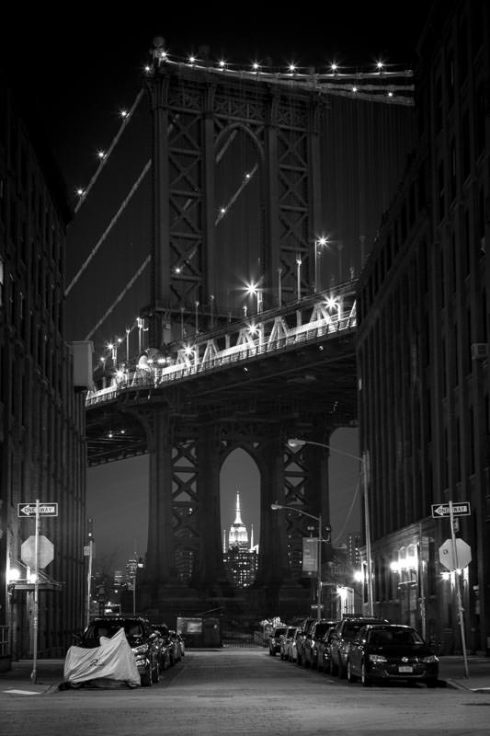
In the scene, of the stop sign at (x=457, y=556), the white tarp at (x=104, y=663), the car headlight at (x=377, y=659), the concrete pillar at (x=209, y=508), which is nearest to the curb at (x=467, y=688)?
the car headlight at (x=377, y=659)

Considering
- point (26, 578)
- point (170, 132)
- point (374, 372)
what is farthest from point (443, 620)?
point (170, 132)

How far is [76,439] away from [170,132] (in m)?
61.6

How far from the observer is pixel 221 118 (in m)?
136

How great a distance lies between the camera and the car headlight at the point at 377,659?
29422mm

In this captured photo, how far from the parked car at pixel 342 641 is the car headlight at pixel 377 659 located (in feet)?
9.72

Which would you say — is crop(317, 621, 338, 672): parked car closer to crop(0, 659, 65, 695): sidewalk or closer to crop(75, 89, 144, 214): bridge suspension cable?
crop(0, 659, 65, 695): sidewalk

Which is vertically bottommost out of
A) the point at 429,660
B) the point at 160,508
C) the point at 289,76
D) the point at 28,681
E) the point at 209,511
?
the point at 28,681

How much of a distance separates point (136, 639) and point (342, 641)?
5.44 metres

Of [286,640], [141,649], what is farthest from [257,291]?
[141,649]

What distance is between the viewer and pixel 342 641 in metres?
34.1

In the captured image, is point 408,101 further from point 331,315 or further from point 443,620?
point 443,620

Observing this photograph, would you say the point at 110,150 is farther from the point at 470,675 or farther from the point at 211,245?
the point at 470,675

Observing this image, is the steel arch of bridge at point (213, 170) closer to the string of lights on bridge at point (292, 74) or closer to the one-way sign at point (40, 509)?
the string of lights on bridge at point (292, 74)

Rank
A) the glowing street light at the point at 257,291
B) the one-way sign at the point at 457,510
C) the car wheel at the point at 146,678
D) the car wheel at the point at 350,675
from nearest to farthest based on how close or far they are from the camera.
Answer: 1. the car wheel at the point at 146,678
2. the one-way sign at the point at 457,510
3. the car wheel at the point at 350,675
4. the glowing street light at the point at 257,291
